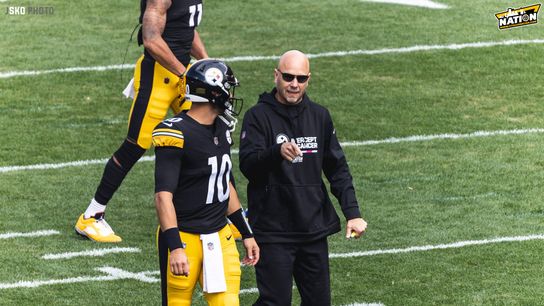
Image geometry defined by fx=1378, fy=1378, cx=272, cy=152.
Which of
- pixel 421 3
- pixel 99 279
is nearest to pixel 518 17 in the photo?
pixel 421 3

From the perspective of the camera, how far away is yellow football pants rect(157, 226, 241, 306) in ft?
25.3

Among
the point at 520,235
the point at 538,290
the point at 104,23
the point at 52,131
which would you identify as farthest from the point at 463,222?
the point at 104,23

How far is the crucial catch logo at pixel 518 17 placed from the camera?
17.8m

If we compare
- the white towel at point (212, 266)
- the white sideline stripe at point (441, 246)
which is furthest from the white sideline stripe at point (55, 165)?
the white towel at point (212, 266)

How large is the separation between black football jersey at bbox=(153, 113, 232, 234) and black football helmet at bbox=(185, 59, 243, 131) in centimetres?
11

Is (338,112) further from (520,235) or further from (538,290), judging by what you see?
(538,290)

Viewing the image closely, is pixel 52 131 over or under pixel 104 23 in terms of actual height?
under

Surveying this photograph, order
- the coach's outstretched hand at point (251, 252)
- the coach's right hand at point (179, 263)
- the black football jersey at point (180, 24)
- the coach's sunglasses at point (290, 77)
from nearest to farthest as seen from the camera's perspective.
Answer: the coach's right hand at point (179, 263) → the coach's outstretched hand at point (251, 252) → the coach's sunglasses at point (290, 77) → the black football jersey at point (180, 24)

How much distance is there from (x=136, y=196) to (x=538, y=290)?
4.14 metres

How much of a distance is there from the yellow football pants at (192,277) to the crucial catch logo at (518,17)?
10.6 m

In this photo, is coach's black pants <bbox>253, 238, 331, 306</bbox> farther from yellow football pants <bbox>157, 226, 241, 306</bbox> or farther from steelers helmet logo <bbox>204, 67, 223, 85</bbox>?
steelers helmet logo <bbox>204, 67, 223, 85</bbox>

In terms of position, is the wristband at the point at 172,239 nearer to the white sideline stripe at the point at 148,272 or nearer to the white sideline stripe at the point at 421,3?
the white sideline stripe at the point at 148,272

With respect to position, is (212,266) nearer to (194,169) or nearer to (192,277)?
(192,277)

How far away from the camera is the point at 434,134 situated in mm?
14352
